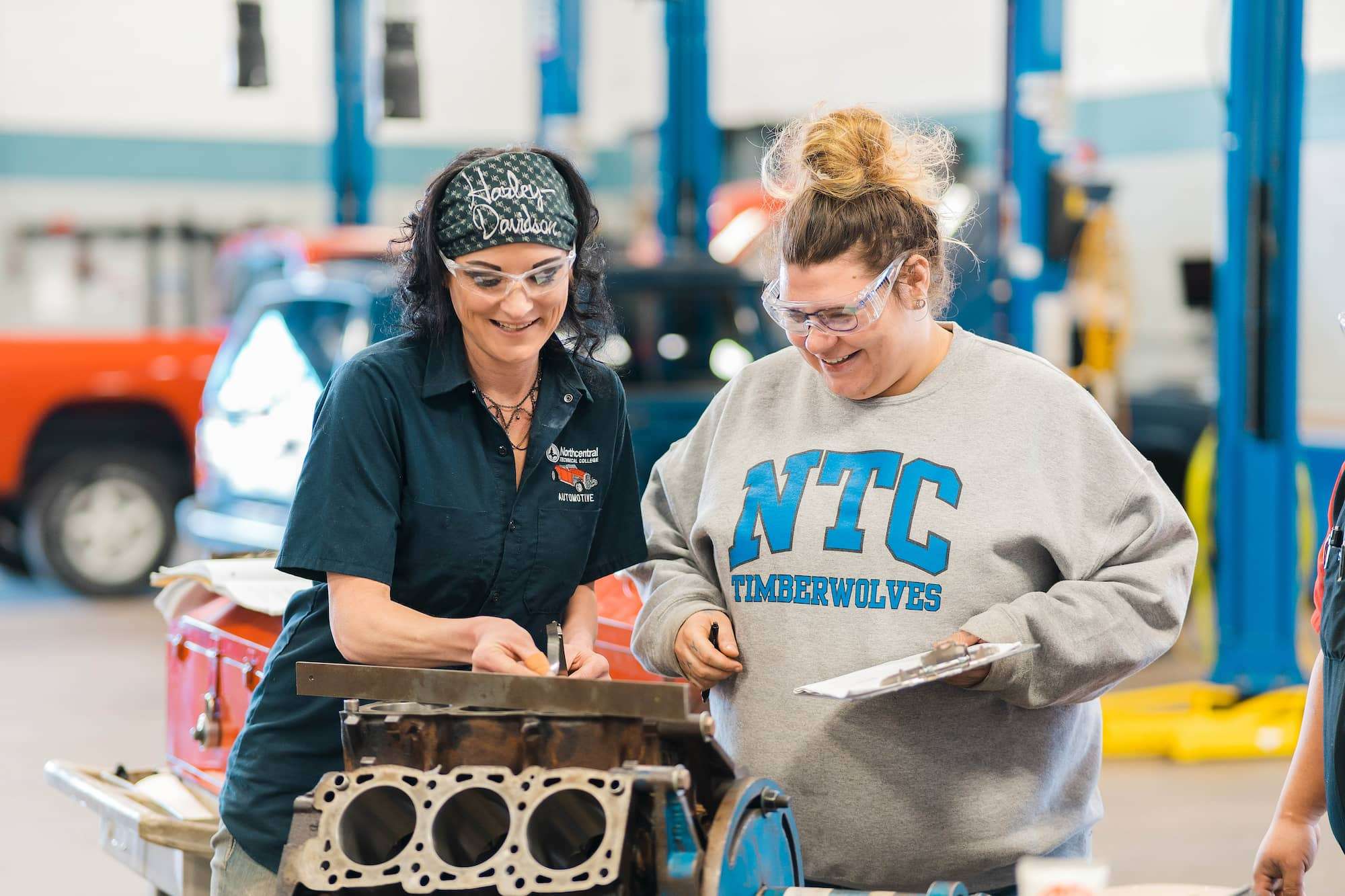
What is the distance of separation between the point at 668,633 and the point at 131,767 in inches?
147

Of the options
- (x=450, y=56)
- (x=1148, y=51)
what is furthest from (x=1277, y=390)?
Result: (x=450, y=56)

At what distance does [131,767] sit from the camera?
17.2ft

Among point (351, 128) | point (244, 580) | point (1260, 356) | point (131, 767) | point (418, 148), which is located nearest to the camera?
point (244, 580)

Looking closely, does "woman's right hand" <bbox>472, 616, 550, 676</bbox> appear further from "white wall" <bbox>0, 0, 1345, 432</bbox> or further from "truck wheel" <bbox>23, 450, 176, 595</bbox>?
"white wall" <bbox>0, 0, 1345, 432</bbox>

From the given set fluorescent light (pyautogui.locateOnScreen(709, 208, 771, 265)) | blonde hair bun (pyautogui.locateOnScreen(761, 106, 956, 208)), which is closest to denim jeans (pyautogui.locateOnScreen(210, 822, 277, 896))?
blonde hair bun (pyautogui.locateOnScreen(761, 106, 956, 208))

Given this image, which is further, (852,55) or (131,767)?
(852,55)

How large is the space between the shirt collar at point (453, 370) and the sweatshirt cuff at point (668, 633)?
0.31 m

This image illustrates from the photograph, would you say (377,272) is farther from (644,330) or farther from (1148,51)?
(1148,51)

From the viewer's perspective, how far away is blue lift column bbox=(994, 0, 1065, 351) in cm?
634

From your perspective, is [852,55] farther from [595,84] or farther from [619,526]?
[619,526]

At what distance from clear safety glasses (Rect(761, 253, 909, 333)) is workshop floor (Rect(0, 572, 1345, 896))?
273cm

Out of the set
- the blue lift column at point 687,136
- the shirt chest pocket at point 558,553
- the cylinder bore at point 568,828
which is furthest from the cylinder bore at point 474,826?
the blue lift column at point 687,136

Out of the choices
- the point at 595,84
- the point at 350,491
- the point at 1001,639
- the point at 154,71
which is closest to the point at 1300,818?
the point at 1001,639

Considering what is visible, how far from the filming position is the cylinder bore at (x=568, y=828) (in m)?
1.69
